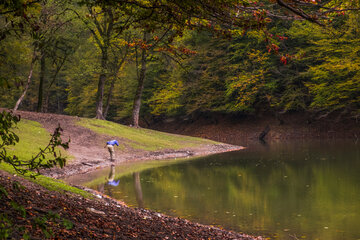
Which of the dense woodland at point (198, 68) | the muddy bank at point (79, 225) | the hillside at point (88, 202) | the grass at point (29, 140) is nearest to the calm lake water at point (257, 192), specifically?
the hillside at point (88, 202)

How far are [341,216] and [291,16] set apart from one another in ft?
22.9

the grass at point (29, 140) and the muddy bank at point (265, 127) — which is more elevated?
the muddy bank at point (265, 127)

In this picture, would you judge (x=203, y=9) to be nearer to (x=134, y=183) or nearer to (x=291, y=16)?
(x=291, y=16)

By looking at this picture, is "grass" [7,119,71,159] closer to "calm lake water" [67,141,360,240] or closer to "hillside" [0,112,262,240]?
"hillside" [0,112,262,240]

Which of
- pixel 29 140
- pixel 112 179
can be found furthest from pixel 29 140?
pixel 112 179

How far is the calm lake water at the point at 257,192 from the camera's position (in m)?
10.3

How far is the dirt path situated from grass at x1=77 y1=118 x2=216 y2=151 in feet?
3.02

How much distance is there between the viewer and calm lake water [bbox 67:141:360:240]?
10273 mm

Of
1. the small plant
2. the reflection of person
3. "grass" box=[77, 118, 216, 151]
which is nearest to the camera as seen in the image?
the small plant

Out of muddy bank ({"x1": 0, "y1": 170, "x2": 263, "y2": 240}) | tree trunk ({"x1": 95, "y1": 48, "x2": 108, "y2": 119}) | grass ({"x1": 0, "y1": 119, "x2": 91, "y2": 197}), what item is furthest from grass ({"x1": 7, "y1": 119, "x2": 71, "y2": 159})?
muddy bank ({"x1": 0, "y1": 170, "x2": 263, "y2": 240})

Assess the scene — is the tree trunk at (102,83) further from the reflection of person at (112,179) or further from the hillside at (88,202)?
the reflection of person at (112,179)

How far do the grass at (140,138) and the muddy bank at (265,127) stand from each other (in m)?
7.26

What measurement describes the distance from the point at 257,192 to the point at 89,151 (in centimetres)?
1263

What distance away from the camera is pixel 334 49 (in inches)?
1415
